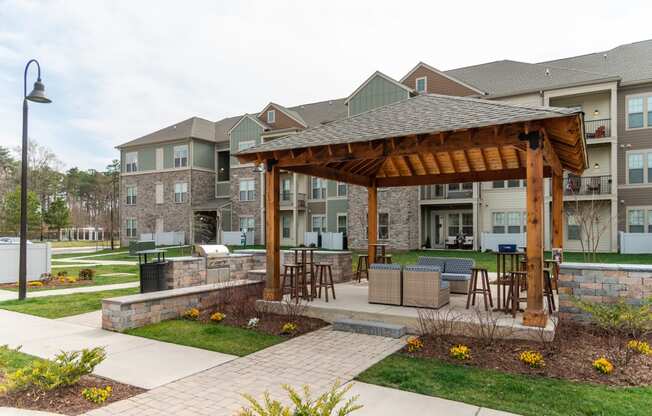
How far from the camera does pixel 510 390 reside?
4.18 m

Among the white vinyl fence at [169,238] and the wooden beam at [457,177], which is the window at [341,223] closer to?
the white vinyl fence at [169,238]

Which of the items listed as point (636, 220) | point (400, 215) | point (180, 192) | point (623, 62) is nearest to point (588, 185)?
point (636, 220)

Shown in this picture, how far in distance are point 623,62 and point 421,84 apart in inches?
394

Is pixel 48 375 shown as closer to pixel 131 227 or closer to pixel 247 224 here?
pixel 247 224

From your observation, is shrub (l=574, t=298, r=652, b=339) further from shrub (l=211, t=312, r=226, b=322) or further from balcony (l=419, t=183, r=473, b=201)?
balcony (l=419, t=183, r=473, b=201)

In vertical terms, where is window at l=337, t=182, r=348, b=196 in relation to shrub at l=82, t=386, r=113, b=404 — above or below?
above

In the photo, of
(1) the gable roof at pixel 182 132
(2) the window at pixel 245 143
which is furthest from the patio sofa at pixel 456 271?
(1) the gable roof at pixel 182 132

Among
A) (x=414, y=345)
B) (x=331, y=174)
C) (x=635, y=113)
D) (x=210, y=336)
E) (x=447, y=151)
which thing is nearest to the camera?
(x=414, y=345)

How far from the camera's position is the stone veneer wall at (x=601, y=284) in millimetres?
6383

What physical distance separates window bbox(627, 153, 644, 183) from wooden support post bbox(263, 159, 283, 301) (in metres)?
19.3

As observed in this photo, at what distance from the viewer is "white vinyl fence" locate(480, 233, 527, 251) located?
20.9m

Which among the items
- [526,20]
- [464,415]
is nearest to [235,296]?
[464,415]

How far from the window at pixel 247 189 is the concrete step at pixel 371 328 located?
2367cm

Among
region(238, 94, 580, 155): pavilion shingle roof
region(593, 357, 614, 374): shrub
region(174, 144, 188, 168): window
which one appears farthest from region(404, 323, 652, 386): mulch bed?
region(174, 144, 188, 168): window
